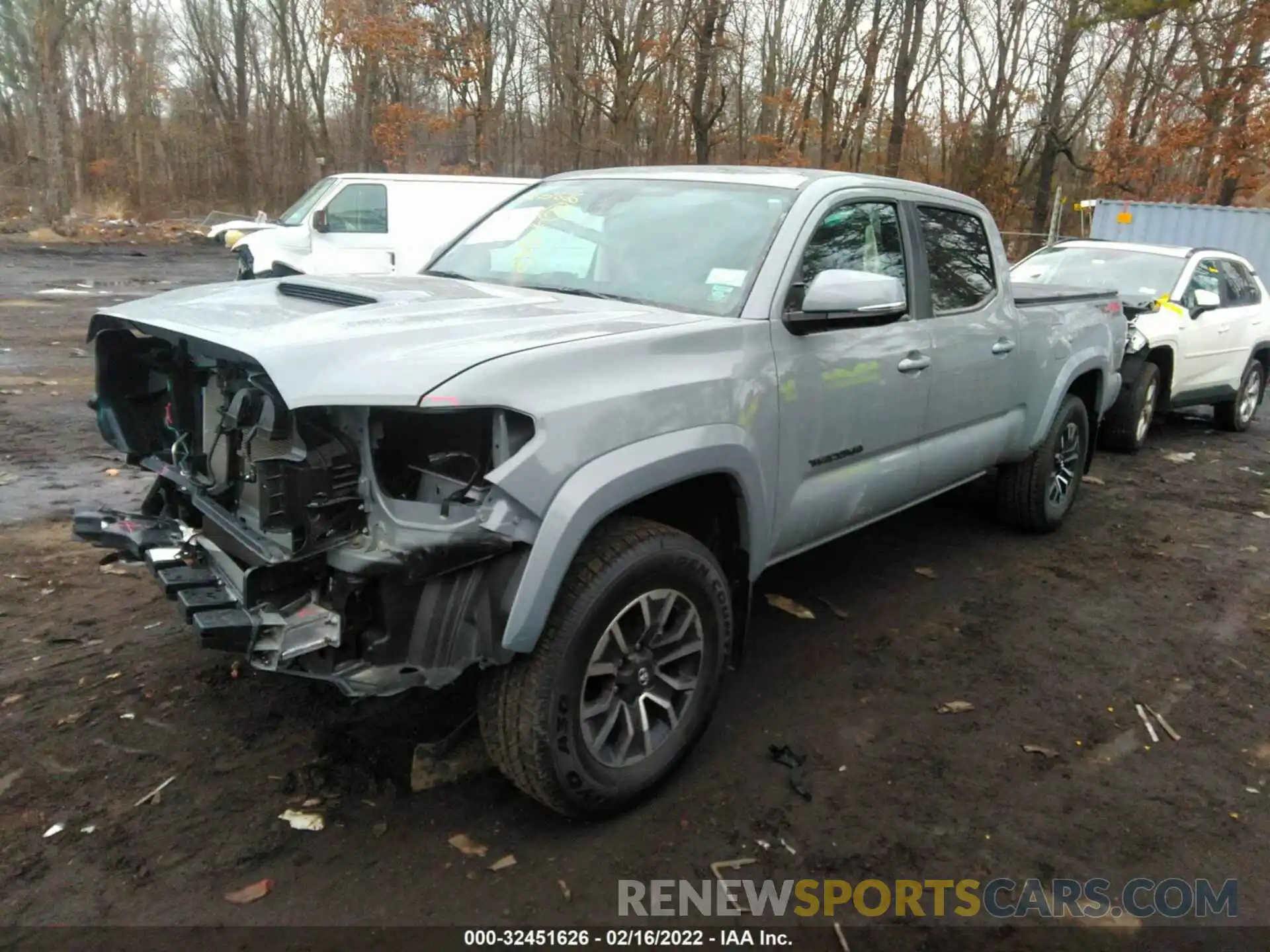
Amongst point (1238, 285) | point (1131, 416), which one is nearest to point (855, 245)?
point (1131, 416)

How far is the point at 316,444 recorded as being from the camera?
2574mm

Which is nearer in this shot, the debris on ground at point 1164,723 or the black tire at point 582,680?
the black tire at point 582,680

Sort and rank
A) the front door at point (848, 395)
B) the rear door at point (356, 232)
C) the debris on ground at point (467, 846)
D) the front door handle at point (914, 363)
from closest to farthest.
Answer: the debris on ground at point (467, 846)
the front door at point (848, 395)
the front door handle at point (914, 363)
the rear door at point (356, 232)

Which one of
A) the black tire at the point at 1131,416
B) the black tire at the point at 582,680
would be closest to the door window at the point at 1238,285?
the black tire at the point at 1131,416

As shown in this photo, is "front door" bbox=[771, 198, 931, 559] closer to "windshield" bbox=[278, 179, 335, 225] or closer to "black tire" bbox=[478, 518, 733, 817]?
"black tire" bbox=[478, 518, 733, 817]

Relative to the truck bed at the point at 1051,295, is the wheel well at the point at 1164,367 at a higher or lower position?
lower

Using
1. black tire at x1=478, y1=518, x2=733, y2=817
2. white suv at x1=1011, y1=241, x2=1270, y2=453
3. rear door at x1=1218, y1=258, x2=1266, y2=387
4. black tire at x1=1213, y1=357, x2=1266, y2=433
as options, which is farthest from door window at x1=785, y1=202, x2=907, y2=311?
black tire at x1=1213, y1=357, x2=1266, y2=433

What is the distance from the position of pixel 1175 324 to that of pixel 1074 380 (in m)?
3.58

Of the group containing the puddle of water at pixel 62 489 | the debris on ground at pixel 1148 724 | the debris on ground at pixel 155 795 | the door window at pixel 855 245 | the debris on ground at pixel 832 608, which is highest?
the door window at pixel 855 245

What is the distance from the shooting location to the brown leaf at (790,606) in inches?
183

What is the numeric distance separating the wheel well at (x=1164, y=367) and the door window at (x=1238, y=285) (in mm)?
1346

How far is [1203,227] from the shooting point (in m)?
17.4

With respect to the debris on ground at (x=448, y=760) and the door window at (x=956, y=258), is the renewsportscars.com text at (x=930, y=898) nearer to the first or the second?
the debris on ground at (x=448, y=760)

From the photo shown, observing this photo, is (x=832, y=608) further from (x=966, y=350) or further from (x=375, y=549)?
(x=375, y=549)
